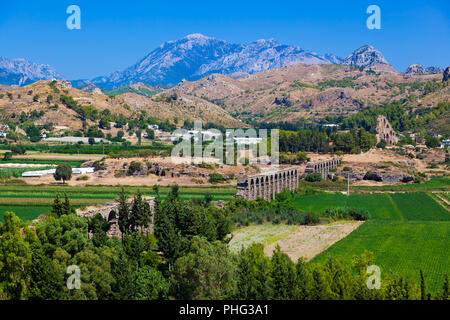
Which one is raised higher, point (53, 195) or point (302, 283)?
point (53, 195)

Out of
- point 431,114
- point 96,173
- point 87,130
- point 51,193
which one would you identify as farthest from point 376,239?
point 431,114

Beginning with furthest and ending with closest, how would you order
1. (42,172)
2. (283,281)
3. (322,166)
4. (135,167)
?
(322,166) < (135,167) < (42,172) < (283,281)

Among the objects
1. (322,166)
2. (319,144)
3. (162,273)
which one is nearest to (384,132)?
(319,144)

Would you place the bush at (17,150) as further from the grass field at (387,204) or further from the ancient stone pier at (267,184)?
the grass field at (387,204)
